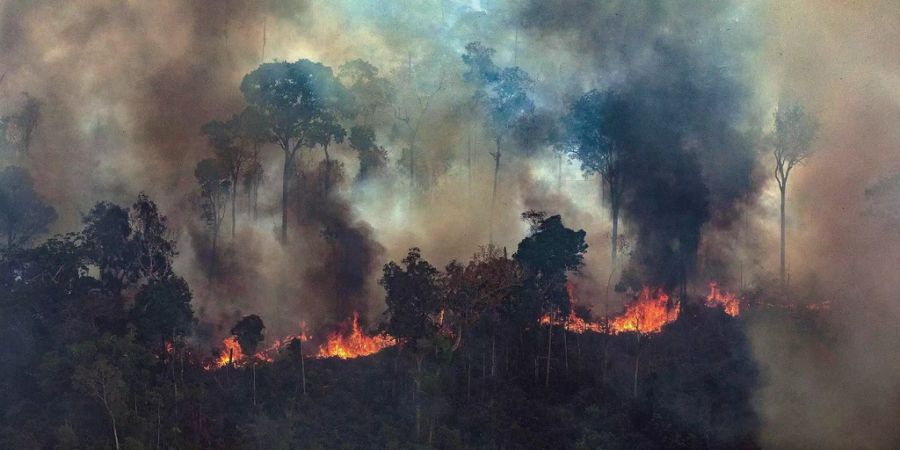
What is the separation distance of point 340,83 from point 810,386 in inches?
1651

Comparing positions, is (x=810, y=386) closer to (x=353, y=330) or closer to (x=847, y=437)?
(x=847, y=437)

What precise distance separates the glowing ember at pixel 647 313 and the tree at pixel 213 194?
31.3m

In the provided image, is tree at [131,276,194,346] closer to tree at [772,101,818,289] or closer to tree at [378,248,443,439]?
tree at [378,248,443,439]

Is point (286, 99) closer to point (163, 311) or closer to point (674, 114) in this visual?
point (163, 311)

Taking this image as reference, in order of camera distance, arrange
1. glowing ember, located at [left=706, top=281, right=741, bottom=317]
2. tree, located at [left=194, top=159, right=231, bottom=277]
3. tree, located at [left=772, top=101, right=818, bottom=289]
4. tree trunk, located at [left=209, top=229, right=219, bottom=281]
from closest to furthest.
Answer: glowing ember, located at [left=706, top=281, right=741, bottom=317], tree trunk, located at [left=209, top=229, right=219, bottom=281], tree, located at [left=194, top=159, right=231, bottom=277], tree, located at [left=772, top=101, right=818, bottom=289]

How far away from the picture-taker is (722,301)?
212ft

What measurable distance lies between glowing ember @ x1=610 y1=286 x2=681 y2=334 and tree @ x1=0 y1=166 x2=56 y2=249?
4290 cm

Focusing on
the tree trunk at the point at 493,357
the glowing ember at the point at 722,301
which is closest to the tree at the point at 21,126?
the tree trunk at the point at 493,357

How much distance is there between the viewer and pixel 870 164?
68188 millimetres

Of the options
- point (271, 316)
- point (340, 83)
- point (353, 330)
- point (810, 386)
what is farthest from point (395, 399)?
point (340, 83)

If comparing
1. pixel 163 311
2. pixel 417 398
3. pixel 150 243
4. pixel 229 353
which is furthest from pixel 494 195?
pixel 163 311

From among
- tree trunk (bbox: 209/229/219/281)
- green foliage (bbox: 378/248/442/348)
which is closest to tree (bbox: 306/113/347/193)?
tree trunk (bbox: 209/229/219/281)

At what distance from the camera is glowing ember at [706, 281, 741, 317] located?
208 ft

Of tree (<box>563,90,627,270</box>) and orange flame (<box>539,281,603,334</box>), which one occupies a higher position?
tree (<box>563,90,627,270</box>)
